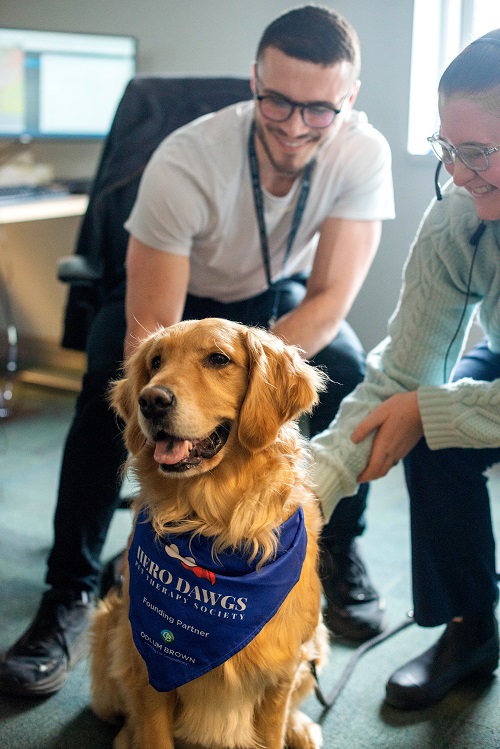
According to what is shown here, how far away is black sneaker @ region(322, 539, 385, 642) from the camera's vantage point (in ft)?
6.19

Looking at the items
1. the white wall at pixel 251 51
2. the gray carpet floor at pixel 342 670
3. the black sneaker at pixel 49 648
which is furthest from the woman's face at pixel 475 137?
the white wall at pixel 251 51

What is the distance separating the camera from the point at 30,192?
3094 millimetres

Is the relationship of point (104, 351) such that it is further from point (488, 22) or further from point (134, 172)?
point (488, 22)

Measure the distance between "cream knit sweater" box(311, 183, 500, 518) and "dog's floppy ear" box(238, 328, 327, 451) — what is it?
26cm

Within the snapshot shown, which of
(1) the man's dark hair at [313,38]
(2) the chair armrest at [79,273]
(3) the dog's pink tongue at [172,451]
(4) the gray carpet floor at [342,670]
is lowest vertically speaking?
(4) the gray carpet floor at [342,670]

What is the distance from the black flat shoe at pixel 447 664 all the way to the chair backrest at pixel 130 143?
134 centimetres

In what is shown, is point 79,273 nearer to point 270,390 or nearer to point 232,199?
point 232,199

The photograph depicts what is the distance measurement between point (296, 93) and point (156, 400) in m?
0.87

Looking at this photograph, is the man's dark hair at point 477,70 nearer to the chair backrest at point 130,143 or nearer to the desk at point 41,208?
the chair backrest at point 130,143

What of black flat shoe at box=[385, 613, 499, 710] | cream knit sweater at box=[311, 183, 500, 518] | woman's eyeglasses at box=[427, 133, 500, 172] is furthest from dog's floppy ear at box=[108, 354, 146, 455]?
black flat shoe at box=[385, 613, 499, 710]

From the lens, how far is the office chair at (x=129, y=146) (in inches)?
96.0

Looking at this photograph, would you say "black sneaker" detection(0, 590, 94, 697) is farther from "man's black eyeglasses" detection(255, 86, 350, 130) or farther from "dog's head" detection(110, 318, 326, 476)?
"man's black eyeglasses" detection(255, 86, 350, 130)

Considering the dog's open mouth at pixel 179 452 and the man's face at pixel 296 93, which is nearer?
the dog's open mouth at pixel 179 452

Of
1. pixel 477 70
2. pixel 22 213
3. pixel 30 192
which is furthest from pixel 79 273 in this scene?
pixel 477 70
